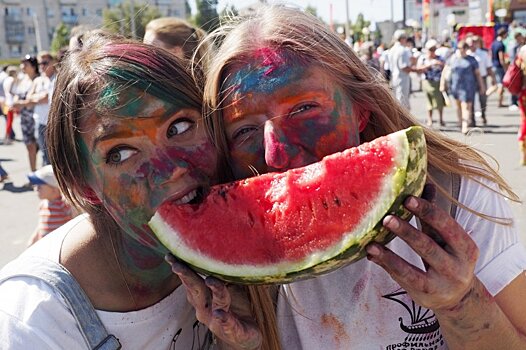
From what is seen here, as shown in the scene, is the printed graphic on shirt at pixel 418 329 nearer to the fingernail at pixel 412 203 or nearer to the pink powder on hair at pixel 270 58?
the fingernail at pixel 412 203

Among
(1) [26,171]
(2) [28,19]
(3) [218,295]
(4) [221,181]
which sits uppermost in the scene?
(2) [28,19]

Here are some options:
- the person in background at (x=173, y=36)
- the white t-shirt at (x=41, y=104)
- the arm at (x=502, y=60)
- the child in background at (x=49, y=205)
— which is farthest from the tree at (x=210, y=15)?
the arm at (x=502, y=60)

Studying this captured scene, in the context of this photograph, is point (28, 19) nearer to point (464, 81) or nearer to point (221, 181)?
point (464, 81)

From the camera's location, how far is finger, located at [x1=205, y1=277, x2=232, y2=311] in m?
1.58

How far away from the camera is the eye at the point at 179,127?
187 cm

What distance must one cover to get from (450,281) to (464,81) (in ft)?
41.3

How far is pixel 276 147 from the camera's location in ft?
5.33

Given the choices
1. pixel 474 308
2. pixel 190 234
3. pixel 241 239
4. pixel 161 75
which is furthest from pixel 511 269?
pixel 161 75

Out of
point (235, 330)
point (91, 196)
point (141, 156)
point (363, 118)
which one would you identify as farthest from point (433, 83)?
point (235, 330)

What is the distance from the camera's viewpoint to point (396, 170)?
59.2 inches

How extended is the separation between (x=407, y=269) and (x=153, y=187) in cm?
78

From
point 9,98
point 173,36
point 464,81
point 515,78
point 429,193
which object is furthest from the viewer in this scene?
point 9,98

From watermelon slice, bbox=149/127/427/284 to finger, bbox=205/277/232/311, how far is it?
0.15ft

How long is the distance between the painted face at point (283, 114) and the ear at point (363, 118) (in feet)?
0.29
